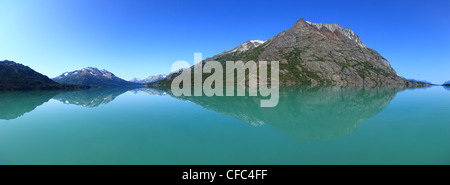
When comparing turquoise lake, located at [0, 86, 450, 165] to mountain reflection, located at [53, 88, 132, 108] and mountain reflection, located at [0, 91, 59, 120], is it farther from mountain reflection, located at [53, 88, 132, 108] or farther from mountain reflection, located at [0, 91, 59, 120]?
mountain reflection, located at [53, 88, 132, 108]

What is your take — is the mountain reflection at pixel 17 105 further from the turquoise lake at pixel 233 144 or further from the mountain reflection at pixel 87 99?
the turquoise lake at pixel 233 144

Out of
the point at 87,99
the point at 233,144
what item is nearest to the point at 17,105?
the point at 87,99

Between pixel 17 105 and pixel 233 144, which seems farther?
pixel 17 105

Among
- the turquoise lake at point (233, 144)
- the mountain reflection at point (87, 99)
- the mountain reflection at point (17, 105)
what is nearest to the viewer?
the turquoise lake at point (233, 144)

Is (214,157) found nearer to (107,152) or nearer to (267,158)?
(267,158)

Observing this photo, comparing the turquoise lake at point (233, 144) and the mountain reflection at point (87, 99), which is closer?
the turquoise lake at point (233, 144)

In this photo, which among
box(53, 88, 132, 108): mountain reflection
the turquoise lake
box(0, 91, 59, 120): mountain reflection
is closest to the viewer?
the turquoise lake

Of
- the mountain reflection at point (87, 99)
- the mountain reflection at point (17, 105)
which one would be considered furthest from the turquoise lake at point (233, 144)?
the mountain reflection at point (87, 99)

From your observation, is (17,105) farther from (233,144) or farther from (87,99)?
(233,144)

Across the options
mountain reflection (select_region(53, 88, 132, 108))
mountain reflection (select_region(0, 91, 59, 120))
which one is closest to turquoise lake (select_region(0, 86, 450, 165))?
mountain reflection (select_region(0, 91, 59, 120))
